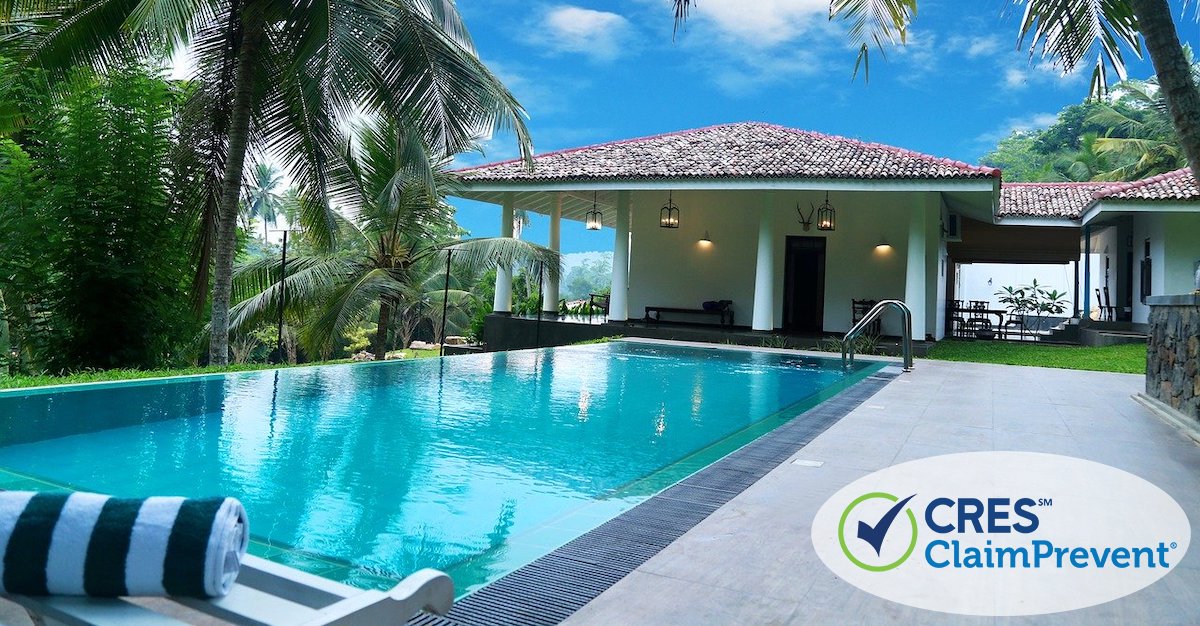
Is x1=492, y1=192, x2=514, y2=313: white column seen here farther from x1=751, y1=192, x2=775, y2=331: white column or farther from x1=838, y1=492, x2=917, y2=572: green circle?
x1=838, y1=492, x2=917, y2=572: green circle

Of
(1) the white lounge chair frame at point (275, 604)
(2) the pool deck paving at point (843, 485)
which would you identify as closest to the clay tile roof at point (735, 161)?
(2) the pool deck paving at point (843, 485)

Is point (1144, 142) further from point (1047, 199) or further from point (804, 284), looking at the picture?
point (804, 284)

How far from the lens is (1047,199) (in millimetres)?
22062

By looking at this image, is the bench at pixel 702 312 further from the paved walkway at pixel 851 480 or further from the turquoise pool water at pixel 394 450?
the paved walkway at pixel 851 480

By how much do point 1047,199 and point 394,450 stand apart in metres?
21.8

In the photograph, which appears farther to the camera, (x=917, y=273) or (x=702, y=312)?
(x=702, y=312)

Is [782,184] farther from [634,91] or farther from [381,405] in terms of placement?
[634,91]

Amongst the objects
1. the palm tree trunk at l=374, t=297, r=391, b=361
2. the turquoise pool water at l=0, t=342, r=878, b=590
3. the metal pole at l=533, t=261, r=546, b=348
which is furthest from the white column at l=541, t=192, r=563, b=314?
the turquoise pool water at l=0, t=342, r=878, b=590

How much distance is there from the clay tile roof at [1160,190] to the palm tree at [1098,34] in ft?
37.5

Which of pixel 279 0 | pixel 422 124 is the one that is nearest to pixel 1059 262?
pixel 422 124

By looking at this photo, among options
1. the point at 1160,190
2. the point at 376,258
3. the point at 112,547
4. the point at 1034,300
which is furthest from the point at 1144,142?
the point at 112,547

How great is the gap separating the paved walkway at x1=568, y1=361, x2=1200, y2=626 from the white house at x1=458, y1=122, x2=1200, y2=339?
8148 mm

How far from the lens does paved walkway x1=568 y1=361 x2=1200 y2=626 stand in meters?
2.52

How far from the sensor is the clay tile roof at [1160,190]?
642 inches
